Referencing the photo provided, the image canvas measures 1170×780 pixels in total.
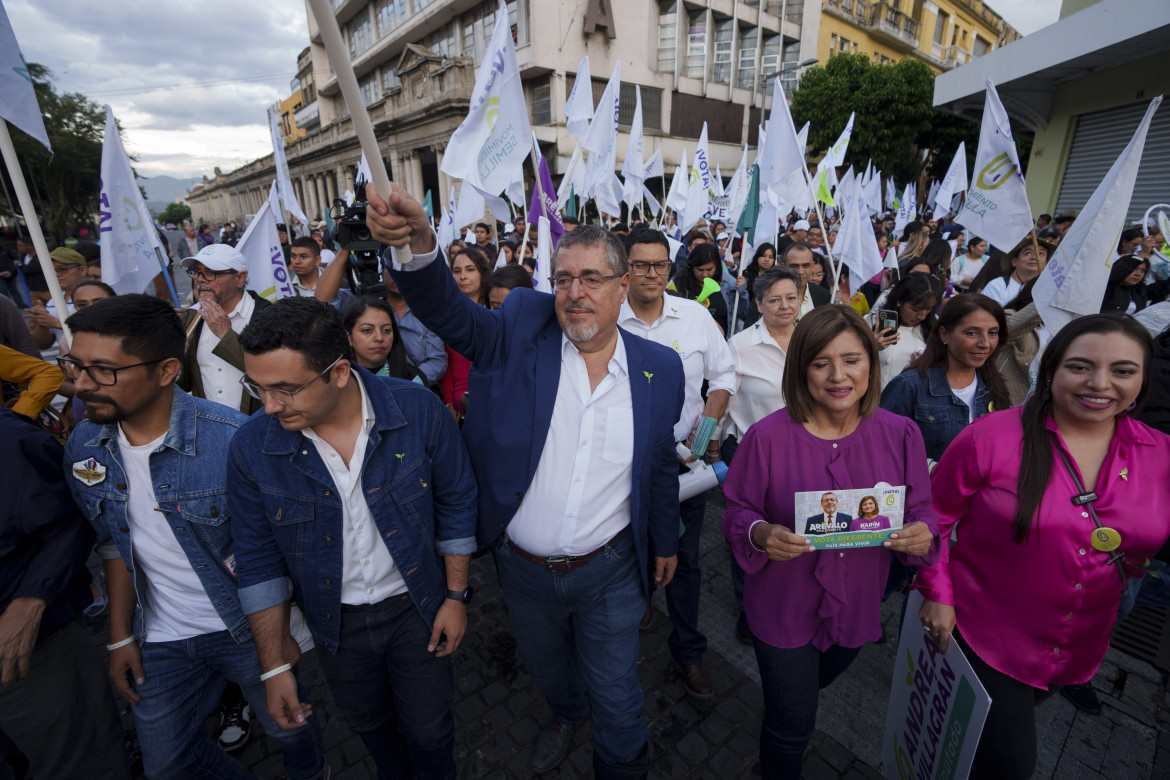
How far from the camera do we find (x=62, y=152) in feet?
70.8

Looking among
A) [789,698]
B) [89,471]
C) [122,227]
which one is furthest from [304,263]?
[789,698]

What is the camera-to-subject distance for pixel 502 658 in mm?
3129

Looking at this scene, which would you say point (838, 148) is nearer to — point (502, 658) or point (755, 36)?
point (502, 658)

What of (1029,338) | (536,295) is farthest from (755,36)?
(536,295)

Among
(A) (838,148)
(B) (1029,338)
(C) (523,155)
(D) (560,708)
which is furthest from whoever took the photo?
(A) (838,148)

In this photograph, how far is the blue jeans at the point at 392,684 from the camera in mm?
1959

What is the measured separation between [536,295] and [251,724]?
8.91ft

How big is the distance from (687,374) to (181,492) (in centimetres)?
235

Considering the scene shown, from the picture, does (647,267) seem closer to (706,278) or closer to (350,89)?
(350,89)

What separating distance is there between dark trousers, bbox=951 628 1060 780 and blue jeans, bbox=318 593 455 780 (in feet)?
6.51

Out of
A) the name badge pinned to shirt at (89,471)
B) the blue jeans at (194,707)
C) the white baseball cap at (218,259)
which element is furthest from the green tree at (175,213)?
the blue jeans at (194,707)

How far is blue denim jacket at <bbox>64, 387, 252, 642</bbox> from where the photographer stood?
186 cm

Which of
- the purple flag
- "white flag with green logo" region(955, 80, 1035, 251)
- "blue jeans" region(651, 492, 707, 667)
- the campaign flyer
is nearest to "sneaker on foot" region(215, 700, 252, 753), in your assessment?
"blue jeans" region(651, 492, 707, 667)

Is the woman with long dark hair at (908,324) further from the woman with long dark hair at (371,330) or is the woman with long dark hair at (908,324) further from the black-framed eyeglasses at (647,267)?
the woman with long dark hair at (371,330)
